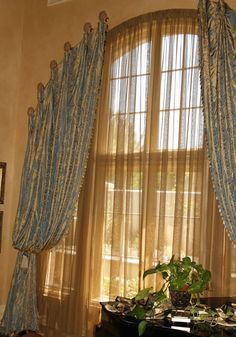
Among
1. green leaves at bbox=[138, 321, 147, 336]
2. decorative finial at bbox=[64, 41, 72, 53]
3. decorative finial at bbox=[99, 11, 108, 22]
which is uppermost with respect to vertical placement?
decorative finial at bbox=[99, 11, 108, 22]

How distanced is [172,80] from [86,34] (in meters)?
1.36

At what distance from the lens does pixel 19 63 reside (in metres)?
7.03

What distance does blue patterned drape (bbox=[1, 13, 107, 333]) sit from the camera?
234 inches

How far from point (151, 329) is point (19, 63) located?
180 inches

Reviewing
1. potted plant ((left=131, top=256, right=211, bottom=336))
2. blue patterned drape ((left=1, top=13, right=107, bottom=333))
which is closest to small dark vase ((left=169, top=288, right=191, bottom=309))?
potted plant ((left=131, top=256, right=211, bottom=336))

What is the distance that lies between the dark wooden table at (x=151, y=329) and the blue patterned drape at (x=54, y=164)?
7.16 ft

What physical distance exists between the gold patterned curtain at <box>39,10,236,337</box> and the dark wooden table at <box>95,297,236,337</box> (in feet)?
4.34

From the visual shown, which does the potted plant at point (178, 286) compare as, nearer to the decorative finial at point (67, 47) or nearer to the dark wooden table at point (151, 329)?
the dark wooden table at point (151, 329)


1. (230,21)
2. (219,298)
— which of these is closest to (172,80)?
(230,21)

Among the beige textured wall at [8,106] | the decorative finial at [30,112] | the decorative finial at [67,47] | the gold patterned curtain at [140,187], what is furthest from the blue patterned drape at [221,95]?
the beige textured wall at [8,106]

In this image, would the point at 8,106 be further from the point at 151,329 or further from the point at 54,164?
the point at 151,329

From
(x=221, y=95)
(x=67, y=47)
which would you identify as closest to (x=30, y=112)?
(x=67, y=47)

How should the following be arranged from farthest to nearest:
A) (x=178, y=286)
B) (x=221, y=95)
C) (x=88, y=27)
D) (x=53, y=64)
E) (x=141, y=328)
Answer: (x=53, y=64) < (x=88, y=27) < (x=221, y=95) < (x=178, y=286) < (x=141, y=328)

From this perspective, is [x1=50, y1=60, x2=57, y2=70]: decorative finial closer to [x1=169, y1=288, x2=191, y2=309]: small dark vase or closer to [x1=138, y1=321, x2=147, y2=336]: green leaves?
[x1=169, y1=288, x2=191, y2=309]: small dark vase
